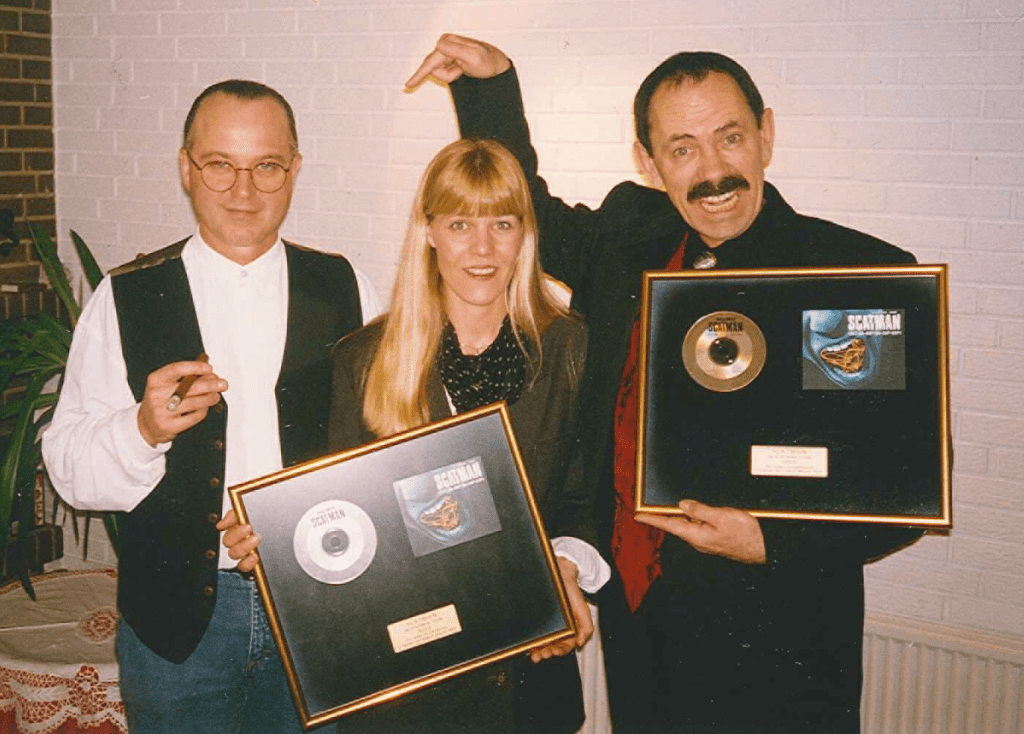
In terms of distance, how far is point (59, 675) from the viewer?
2279mm

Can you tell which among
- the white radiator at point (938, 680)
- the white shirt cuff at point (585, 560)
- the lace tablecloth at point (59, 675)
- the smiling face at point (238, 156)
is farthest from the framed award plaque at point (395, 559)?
the white radiator at point (938, 680)

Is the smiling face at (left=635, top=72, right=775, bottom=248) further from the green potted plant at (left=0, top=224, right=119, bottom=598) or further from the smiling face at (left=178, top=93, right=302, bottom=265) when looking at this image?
the green potted plant at (left=0, top=224, right=119, bottom=598)

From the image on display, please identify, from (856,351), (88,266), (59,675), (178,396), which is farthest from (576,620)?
(88,266)

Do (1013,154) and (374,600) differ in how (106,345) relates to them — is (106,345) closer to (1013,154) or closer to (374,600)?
(374,600)

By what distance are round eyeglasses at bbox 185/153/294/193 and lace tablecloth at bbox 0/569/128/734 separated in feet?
4.29

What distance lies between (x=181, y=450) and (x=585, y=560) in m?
0.81

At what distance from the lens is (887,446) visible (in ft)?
4.83

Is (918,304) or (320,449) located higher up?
(918,304)

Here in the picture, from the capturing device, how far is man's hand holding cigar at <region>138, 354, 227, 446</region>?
1.56 meters

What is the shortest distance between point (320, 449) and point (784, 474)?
89 cm

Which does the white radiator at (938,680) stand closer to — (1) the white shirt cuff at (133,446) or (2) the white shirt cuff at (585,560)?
(2) the white shirt cuff at (585,560)

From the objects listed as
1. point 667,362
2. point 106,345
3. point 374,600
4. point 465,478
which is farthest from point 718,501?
point 106,345

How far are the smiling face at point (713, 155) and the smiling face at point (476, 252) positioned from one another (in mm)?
350

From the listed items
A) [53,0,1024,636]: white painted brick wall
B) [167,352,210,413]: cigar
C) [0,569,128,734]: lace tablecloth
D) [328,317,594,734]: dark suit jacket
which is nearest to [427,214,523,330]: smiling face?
[328,317,594,734]: dark suit jacket
